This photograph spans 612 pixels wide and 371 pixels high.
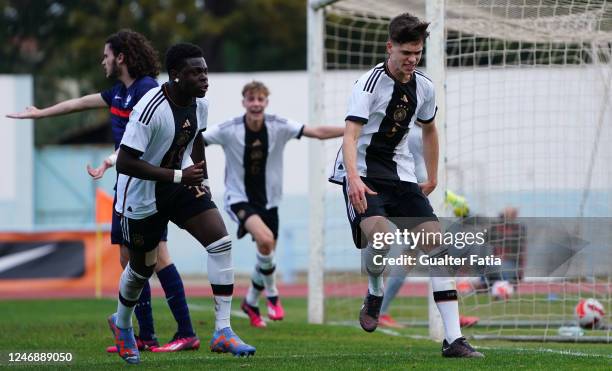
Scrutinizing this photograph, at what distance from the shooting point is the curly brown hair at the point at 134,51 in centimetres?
867

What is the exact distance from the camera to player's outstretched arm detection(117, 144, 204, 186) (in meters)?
7.15

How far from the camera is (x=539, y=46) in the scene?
41.2 ft

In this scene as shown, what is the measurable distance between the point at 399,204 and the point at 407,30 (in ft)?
3.88

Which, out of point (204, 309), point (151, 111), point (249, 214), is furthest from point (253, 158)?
→ point (151, 111)

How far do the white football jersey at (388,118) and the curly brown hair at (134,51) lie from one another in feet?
6.10

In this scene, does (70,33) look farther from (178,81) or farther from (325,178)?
(178,81)

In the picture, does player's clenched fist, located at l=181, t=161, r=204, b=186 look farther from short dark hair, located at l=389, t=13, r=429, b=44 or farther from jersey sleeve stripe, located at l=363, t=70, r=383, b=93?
short dark hair, located at l=389, t=13, r=429, b=44

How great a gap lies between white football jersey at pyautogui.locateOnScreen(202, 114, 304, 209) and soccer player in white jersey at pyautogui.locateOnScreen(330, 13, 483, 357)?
3.74m

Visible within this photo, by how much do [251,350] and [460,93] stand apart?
544 cm

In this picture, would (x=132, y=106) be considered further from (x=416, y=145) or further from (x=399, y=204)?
(x=416, y=145)

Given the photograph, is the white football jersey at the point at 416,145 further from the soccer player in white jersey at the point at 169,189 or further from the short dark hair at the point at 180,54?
the short dark hair at the point at 180,54

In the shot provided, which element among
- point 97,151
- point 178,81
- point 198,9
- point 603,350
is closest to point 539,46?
point 603,350

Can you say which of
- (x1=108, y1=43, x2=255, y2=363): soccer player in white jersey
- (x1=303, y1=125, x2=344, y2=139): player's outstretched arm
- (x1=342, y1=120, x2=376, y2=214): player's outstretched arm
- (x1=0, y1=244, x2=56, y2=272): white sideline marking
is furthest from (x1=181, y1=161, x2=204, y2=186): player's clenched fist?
(x1=0, y1=244, x2=56, y2=272): white sideline marking

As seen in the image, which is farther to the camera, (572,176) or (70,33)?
(70,33)
